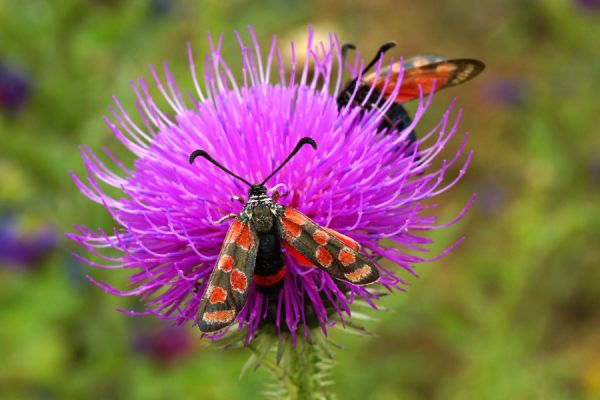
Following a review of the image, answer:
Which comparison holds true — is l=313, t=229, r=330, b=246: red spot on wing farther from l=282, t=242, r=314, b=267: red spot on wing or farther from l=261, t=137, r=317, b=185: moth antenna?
l=261, t=137, r=317, b=185: moth antenna

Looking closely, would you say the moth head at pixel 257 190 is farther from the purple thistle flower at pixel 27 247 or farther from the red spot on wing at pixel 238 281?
the purple thistle flower at pixel 27 247

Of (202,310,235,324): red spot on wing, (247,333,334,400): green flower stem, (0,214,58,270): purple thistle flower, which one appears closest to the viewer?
(202,310,235,324): red spot on wing

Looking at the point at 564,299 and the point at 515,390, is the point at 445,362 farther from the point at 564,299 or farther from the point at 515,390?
the point at 515,390

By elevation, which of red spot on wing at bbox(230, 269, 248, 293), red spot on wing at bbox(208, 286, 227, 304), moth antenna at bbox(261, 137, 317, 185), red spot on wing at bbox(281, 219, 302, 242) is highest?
moth antenna at bbox(261, 137, 317, 185)

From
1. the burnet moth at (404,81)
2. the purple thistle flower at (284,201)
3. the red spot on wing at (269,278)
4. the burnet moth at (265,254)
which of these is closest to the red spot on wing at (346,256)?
the burnet moth at (265,254)

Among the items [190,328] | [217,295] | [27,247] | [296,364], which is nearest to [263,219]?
[217,295]

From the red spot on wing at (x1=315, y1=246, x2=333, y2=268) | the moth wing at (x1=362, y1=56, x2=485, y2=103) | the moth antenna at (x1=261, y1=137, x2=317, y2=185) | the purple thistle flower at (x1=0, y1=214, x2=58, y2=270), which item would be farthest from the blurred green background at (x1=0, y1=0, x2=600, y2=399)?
the red spot on wing at (x1=315, y1=246, x2=333, y2=268)

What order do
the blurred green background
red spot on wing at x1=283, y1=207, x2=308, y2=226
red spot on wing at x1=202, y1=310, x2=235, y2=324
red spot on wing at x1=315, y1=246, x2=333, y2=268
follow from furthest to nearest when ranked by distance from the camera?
the blurred green background → red spot on wing at x1=283, y1=207, x2=308, y2=226 → red spot on wing at x1=315, y1=246, x2=333, y2=268 → red spot on wing at x1=202, y1=310, x2=235, y2=324

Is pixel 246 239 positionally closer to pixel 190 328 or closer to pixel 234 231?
pixel 234 231
